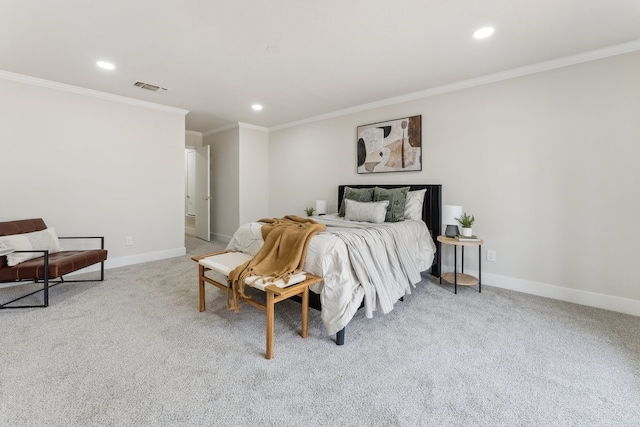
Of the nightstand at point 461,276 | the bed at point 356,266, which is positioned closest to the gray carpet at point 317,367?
the bed at point 356,266

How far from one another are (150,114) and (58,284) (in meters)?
2.59

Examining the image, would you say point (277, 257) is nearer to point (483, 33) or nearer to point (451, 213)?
point (451, 213)

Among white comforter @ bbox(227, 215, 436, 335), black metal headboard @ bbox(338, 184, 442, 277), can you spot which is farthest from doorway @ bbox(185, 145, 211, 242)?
black metal headboard @ bbox(338, 184, 442, 277)

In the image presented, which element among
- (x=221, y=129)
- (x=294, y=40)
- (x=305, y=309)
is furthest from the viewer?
(x=221, y=129)

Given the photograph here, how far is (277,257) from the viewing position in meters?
2.44

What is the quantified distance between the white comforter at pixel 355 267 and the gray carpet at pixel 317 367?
9.6 inches

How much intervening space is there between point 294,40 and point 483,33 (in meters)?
1.61

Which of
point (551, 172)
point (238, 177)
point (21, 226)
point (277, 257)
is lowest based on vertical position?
point (277, 257)

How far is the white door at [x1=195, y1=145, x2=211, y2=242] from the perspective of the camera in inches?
233

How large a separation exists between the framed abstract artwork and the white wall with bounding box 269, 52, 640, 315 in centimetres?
12

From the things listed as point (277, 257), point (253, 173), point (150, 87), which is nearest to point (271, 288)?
point (277, 257)

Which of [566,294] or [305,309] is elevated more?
[305,309]

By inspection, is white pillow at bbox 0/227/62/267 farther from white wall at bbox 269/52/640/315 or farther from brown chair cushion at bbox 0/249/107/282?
white wall at bbox 269/52/640/315

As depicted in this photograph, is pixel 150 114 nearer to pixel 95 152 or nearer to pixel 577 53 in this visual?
pixel 95 152
